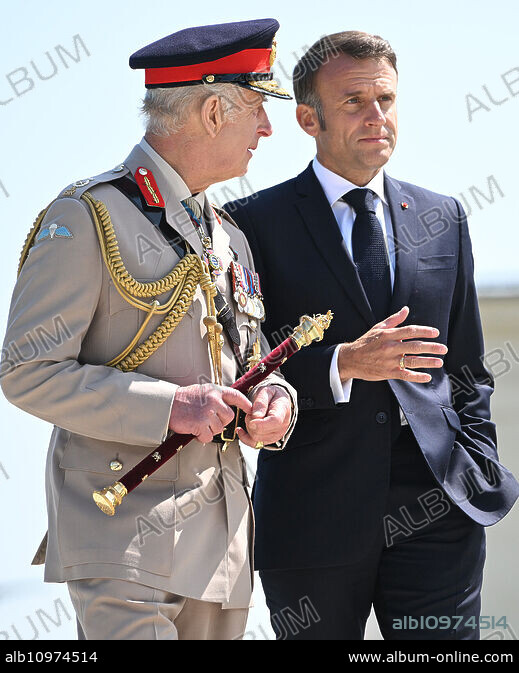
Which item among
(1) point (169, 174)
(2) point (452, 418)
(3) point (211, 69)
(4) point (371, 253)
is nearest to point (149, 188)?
(1) point (169, 174)

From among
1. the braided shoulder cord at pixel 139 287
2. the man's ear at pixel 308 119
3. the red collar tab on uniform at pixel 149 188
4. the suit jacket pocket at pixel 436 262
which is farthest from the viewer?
the man's ear at pixel 308 119

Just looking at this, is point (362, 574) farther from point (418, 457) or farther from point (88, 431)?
point (88, 431)

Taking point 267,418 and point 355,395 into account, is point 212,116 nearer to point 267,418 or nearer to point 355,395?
point 267,418

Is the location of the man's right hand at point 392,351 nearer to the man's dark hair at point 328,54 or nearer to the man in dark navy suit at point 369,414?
the man in dark navy suit at point 369,414

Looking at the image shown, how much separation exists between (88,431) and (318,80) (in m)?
1.48

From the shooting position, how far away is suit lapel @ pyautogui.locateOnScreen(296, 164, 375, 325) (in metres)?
3.14

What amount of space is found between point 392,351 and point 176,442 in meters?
0.70

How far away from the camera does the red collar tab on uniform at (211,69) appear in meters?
2.60

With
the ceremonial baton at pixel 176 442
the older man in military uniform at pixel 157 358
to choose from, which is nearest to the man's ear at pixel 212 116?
the older man in military uniform at pixel 157 358

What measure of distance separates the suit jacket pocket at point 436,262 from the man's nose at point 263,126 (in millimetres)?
716

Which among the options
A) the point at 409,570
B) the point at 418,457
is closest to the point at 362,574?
the point at 409,570

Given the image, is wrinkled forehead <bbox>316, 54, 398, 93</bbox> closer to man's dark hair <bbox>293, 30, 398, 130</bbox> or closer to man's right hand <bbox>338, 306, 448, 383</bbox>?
man's dark hair <bbox>293, 30, 398, 130</bbox>

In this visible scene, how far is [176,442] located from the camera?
2.40 meters

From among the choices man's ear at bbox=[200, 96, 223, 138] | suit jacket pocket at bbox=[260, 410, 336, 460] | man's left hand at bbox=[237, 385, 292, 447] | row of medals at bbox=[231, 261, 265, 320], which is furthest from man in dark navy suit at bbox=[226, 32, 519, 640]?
man's ear at bbox=[200, 96, 223, 138]
